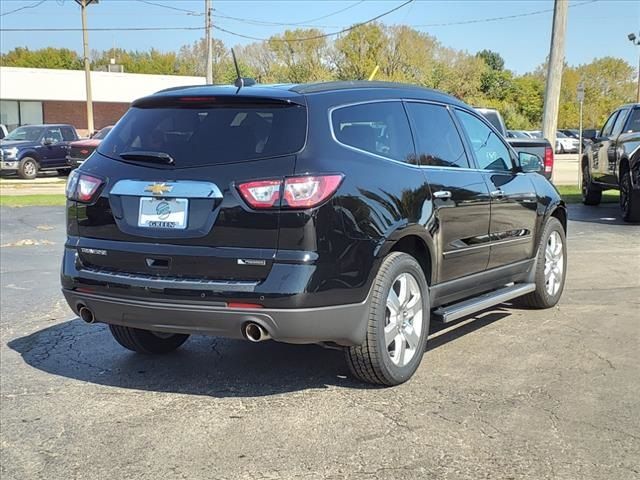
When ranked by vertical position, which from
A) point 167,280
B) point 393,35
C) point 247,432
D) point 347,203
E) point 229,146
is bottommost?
point 247,432

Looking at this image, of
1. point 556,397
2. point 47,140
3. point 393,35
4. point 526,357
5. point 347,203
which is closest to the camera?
point 347,203

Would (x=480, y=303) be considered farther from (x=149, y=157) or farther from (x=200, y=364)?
(x=149, y=157)

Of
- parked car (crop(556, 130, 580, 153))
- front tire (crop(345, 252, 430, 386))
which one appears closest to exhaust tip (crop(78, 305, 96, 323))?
front tire (crop(345, 252, 430, 386))

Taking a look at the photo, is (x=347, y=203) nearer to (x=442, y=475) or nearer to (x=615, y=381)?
(x=442, y=475)

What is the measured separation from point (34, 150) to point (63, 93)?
65.1 ft

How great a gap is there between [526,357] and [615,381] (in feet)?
2.20

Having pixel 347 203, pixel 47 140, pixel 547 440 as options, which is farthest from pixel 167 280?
pixel 47 140

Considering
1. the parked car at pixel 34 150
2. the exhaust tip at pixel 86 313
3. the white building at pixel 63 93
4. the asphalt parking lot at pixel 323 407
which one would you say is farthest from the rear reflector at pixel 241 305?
the white building at pixel 63 93

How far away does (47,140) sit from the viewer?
88.7 feet

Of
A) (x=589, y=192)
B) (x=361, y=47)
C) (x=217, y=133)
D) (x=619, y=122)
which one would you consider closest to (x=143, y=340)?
(x=217, y=133)

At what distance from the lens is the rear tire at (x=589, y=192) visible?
1496 centimetres

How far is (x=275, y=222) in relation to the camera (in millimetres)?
3945

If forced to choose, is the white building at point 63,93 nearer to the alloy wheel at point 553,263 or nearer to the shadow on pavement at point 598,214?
the shadow on pavement at point 598,214

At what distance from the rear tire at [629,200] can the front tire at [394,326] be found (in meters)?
8.41
